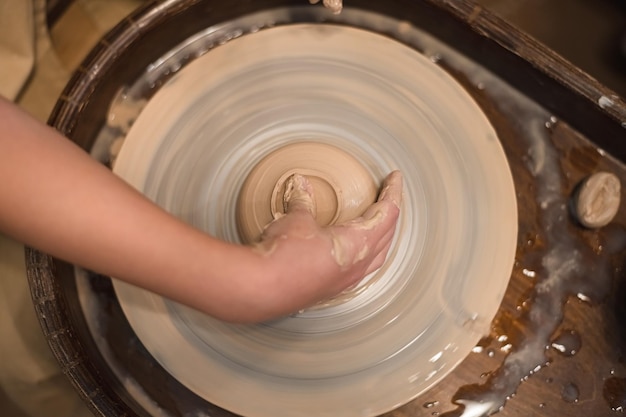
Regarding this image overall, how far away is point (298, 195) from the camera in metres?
1.10

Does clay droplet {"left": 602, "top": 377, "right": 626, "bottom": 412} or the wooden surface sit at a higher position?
the wooden surface

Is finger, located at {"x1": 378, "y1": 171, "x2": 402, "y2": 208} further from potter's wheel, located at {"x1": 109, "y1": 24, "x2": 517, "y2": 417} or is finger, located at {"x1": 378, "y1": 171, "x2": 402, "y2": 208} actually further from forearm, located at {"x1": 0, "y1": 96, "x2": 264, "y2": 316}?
forearm, located at {"x1": 0, "y1": 96, "x2": 264, "y2": 316}

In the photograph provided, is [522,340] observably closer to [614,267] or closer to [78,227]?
[614,267]

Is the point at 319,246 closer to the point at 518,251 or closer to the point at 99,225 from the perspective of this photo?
the point at 99,225

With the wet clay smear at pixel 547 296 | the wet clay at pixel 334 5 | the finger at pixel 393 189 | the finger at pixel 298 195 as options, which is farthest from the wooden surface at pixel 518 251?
the finger at pixel 298 195

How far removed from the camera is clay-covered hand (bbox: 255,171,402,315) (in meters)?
0.92

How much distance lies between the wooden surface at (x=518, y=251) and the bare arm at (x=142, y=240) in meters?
0.29

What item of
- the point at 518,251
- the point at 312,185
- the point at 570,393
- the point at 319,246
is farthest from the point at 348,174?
the point at 570,393

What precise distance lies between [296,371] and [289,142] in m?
0.49

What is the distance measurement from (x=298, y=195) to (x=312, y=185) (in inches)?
2.2

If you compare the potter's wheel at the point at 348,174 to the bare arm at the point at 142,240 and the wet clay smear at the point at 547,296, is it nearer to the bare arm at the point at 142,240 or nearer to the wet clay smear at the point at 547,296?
the wet clay smear at the point at 547,296

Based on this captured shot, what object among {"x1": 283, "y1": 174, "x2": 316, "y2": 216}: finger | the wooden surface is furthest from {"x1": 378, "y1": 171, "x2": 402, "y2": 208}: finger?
the wooden surface

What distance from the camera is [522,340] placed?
1.19 m

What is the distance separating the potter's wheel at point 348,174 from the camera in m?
1.15
